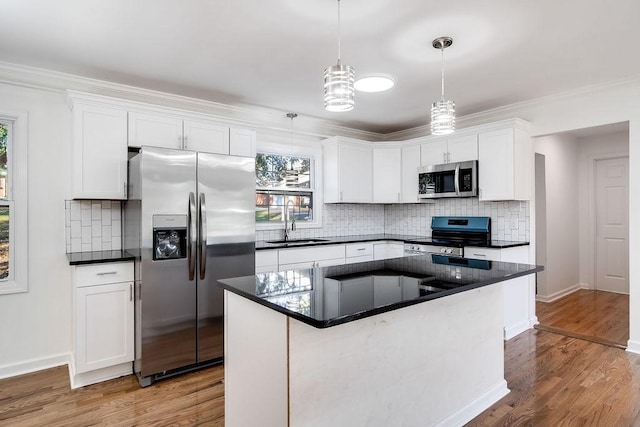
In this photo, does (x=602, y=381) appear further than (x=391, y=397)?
Yes

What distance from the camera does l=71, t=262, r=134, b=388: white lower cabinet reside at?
270cm

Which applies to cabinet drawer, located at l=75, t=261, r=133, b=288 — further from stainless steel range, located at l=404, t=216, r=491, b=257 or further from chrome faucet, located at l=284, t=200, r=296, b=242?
stainless steel range, located at l=404, t=216, r=491, b=257

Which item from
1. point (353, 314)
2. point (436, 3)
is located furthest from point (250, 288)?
point (436, 3)

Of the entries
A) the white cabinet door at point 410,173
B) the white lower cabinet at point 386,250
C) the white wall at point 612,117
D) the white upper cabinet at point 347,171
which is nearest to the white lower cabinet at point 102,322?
the white upper cabinet at point 347,171

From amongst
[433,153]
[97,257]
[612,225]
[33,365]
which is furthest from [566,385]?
[33,365]

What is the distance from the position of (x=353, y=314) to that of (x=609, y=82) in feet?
11.7

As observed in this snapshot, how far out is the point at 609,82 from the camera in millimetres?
3350

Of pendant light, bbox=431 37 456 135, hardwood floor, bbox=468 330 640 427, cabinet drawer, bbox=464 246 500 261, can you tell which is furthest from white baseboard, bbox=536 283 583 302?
pendant light, bbox=431 37 456 135

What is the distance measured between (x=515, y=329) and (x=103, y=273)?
12.7 ft

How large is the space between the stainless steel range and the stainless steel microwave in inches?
15.0

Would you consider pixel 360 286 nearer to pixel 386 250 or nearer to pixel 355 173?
pixel 386 250

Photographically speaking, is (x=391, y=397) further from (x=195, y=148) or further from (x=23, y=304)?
(x=23, y=304)

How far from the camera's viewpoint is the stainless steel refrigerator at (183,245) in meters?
2.77

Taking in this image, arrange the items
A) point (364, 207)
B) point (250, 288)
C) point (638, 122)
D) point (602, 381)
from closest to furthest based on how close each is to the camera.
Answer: point (250, 288)
point (602, 381)
point (638, 122)
point (364, 207)
